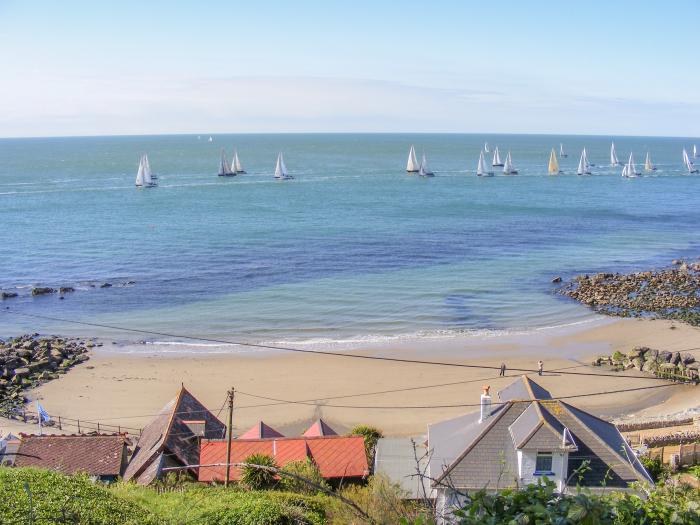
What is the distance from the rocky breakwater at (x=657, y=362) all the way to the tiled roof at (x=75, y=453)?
24.1 meters

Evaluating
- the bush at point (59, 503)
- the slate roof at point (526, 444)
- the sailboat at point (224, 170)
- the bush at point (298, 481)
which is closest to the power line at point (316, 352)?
the slate roof at point (526, 444)

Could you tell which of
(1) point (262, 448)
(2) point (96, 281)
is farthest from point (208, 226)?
(1) point (262, 448)

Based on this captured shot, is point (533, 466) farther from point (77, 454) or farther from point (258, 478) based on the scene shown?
point (77, 454)

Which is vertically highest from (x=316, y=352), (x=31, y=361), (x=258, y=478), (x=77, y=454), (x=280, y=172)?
(x=280, y=172)

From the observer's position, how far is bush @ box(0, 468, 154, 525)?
12.5 m

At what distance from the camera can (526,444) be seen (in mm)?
17547

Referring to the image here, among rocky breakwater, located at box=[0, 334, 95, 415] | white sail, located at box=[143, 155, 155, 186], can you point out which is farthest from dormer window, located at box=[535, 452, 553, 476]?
white sail, located at box=[143, 155, 155, 186]

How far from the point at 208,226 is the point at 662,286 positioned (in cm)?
4537

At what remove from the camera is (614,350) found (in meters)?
37.2

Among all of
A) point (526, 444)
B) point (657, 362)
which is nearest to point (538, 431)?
point (526, 444)

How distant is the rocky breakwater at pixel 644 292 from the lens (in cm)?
4481

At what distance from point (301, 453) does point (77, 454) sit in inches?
280

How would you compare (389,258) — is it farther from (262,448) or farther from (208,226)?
(262,448)

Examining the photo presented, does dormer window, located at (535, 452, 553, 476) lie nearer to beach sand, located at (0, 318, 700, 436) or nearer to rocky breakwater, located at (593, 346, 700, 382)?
beach sand, located at (0, 318, 700, 436)
